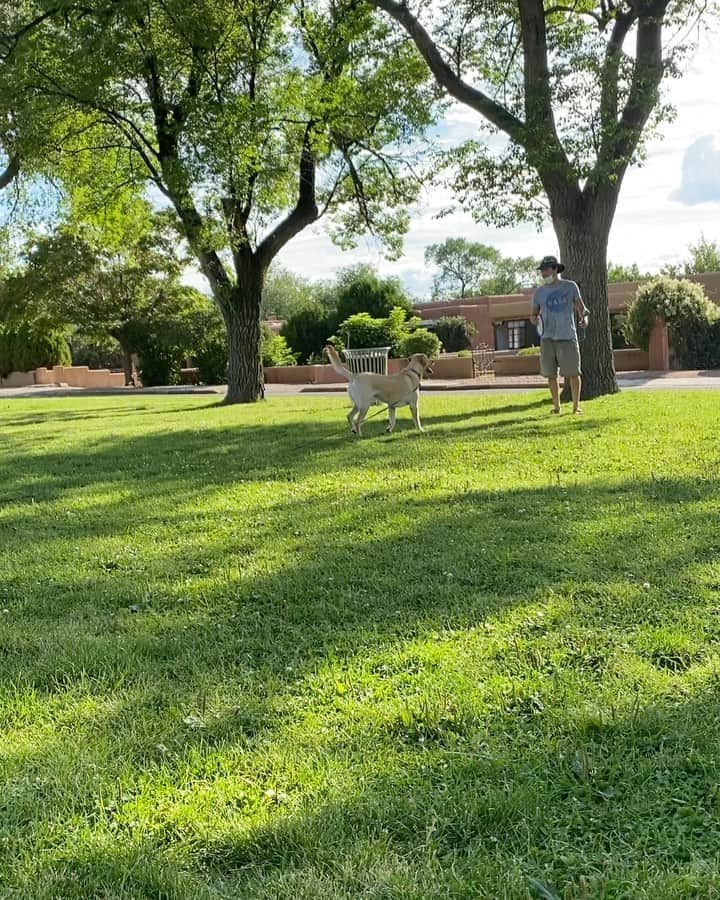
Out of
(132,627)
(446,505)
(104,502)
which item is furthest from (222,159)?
(132,627)

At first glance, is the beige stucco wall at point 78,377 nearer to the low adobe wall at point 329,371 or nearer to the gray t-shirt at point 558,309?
the low adobe wall at point 329,371

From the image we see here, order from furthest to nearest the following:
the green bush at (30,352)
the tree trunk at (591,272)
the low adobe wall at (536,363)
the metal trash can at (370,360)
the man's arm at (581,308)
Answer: the green bush at (30,352), the low adobe wall at (536,363), the metal trash can at (370,360), the tree trunk at (591,272), the man's arm at (581,308)

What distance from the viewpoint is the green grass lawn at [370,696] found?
1810 millimetres

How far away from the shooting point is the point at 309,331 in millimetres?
38188

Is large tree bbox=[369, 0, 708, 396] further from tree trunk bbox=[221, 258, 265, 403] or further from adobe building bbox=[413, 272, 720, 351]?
adobe building bbox=[413, 272, 720, 351]

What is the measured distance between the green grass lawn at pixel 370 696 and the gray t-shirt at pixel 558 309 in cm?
483

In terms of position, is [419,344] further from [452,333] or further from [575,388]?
[575,388]

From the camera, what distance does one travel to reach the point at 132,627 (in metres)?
3.36

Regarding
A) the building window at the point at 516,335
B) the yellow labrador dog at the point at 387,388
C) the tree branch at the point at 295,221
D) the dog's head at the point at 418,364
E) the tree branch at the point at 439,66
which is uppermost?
the tree branch at the point at 439,66

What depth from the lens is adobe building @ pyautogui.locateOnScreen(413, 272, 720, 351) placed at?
130ft

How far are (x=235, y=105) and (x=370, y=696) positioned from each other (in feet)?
43.0

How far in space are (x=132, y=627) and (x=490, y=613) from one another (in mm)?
1501

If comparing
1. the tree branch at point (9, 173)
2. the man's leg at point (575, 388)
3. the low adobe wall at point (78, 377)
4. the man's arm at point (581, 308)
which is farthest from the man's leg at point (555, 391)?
the low adobe wall at point (78, 377)

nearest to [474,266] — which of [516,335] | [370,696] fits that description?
[516,335]
